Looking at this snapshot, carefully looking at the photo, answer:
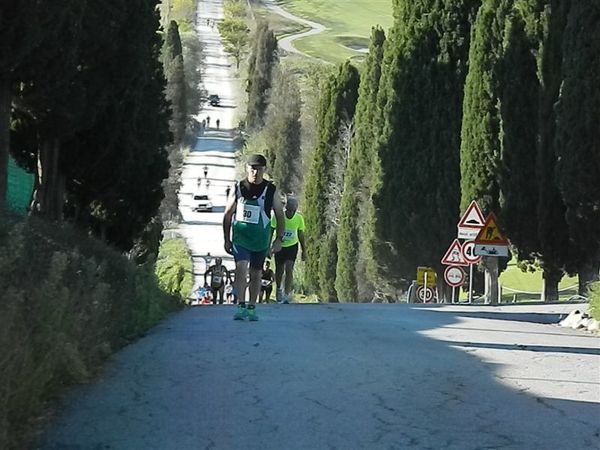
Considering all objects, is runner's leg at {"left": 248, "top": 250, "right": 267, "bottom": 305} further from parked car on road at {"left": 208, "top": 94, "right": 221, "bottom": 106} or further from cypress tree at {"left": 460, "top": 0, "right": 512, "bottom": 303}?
parked car on road at {"left": 208, "top": 94, "right": 221, "bottom": 106}

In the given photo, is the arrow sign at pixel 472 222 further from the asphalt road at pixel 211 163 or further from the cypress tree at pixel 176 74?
the cypress tree at pixel 176 74

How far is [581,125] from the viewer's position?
23875mm

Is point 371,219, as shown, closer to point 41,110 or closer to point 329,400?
point 41,110

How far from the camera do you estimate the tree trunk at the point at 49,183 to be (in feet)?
59.2

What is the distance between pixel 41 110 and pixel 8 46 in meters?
3.19

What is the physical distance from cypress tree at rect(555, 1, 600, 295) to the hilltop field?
80.2m

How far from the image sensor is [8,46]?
12078 millimetres

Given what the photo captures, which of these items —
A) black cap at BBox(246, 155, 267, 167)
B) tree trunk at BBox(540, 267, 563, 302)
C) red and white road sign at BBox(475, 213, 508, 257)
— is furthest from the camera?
tree trunk at BBox(540, 267, 563, 302)

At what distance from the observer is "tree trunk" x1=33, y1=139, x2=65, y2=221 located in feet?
59.2

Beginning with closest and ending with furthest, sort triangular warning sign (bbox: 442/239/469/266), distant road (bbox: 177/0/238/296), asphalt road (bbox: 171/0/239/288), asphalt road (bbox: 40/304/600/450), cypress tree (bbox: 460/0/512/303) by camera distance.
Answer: asphalt road (bbox: 40/304/600/450) → triangular warning sign (bbox: 442/239/469/266) → cypress tree (bbox: 460/0/512/303) → asphalt road (bbox: 171/0/239/288) → distant road (bbox: 177/0/238/296)

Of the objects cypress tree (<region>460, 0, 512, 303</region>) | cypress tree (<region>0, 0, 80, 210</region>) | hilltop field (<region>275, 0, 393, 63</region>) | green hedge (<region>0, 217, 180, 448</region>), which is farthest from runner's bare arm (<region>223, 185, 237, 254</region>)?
hilltop field (<region>275, 0, 393, 63</region>)

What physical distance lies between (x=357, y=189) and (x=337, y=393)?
37049mm

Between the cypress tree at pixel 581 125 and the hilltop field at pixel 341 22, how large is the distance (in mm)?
80198

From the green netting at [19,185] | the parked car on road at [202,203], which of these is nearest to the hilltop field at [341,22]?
the parked car on road at [202,203]
